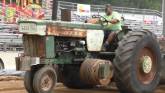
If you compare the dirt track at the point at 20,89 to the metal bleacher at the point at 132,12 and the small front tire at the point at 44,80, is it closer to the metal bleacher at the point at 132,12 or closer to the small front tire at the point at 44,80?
the small front tire at the point at 44,80

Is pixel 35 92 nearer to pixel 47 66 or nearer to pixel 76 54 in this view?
pixel 47 66

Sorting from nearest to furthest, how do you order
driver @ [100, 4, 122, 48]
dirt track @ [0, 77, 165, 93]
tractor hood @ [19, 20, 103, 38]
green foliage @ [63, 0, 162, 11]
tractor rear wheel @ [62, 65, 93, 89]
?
tractor hood @ [19, 20, 103, 38], driver @ [100, 4, 122, 48], tractor rear wheel @ [62, 65, 93, 89], dirt track @ [0, 77, 165, 93], green foliage @ [63, 0, 162, 11]

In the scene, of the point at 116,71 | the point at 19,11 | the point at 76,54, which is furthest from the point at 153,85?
the point at 19,11

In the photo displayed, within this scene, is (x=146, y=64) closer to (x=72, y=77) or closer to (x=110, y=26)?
(x=110, y=26)

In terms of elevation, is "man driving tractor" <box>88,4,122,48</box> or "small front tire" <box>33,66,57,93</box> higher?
"man driving tractor" <box>88,4,122,48</box>

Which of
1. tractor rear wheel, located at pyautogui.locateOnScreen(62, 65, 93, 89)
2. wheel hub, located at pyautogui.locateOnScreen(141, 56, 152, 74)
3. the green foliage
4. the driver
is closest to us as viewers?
wheel hub, located at pyautogui.locateOnScreen(141, 56, 152, 74)

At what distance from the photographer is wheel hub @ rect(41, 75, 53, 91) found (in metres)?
8.73

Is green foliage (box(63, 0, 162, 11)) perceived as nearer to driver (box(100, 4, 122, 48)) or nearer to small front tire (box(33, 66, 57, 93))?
driver (box(100, 4, 122, 48))

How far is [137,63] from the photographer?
9773 mm

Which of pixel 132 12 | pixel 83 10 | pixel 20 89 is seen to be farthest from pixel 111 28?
pixel 132 12

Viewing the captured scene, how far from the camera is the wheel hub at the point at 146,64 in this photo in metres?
9.98

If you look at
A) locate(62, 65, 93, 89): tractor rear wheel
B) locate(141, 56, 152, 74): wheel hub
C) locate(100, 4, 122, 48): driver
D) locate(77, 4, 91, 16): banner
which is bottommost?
locate(62, 65, 93, 89): tractor rear wheel

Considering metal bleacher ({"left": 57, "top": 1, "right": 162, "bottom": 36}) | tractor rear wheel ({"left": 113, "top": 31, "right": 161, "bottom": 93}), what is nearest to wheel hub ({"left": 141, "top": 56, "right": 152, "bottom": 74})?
tractor rear wheel ({"left": 113, "top": 31, "right": 161, "bottom": 93})

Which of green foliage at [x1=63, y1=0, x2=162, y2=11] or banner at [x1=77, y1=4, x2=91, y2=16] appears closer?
banner at [x1=77, y1=4, x2=91, y2=16]
